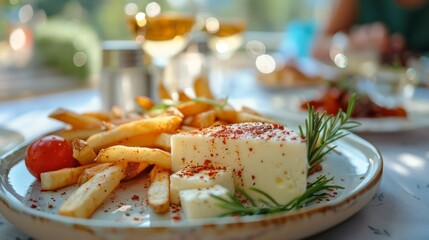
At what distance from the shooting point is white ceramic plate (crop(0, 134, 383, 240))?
79 centimetres

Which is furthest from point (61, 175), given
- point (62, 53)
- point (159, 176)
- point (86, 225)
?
point (62, 53)

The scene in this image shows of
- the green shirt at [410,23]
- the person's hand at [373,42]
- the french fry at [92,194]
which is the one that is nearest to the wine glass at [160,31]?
the french fry at [92,194]

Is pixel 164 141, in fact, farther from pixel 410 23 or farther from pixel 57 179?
A: pixel 410 23

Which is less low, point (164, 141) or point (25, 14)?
point (25, 14)

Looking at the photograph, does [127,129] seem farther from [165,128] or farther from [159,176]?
[159,176]

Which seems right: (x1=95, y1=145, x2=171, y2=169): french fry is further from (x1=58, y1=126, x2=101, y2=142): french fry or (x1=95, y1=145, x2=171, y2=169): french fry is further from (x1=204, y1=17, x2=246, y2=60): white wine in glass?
(x1=204, y1=17, x2=246, y2=60): white wine in glass

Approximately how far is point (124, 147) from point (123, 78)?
1.07m

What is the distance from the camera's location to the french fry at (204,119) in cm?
134

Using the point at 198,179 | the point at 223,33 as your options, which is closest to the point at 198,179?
the point at 198,179

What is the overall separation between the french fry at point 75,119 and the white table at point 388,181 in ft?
0.37

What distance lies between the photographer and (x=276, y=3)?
4852 mm

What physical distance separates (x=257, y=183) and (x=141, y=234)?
13.1 inches

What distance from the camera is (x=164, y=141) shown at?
4.14 feet

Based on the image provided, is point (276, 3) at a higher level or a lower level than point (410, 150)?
higher
